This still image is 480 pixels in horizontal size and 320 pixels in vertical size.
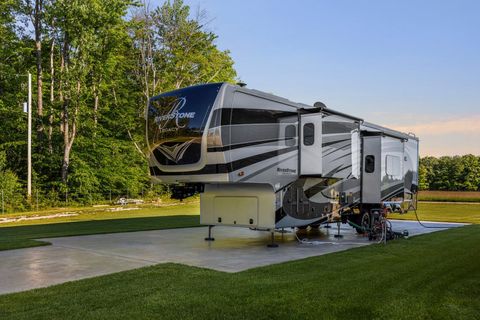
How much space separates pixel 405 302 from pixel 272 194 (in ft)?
15.9

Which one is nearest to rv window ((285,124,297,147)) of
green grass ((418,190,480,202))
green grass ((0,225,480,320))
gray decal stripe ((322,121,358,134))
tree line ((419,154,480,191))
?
gray decal stripe ((322,121,358,134))

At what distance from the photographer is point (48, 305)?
514 cm

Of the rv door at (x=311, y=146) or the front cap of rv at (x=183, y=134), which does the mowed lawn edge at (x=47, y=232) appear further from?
the rv door at (x=311, y=146)

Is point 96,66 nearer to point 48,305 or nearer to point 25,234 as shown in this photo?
point 25,234

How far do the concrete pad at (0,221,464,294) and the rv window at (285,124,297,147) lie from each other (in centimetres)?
246

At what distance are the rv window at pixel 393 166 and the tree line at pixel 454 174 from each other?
4755cm

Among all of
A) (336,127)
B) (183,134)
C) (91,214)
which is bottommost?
(91,214)

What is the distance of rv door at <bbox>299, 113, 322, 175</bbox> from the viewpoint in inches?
419

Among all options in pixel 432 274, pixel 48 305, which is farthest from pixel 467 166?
pixel 48 305

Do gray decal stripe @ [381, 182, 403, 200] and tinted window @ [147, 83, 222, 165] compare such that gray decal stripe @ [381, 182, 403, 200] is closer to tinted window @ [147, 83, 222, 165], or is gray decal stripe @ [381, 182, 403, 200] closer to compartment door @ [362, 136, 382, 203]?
compartment door @ [362, 136, 382, 203]

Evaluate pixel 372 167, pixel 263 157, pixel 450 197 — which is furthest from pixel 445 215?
pixel 263 157

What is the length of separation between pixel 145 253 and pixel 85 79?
20.0 meters

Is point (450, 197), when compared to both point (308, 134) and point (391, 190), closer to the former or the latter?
point (391, 190)

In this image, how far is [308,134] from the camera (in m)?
10.7
